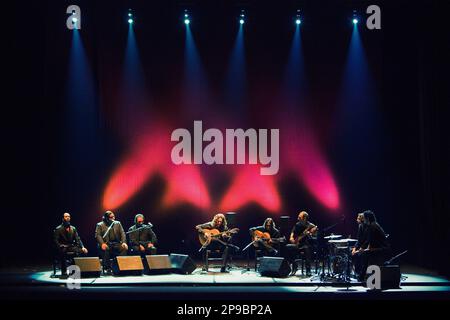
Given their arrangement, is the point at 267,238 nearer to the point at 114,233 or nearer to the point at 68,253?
the point at 114,233

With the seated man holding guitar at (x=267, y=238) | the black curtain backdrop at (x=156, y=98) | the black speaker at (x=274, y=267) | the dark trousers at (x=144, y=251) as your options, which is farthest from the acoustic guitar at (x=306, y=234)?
the dark trousers at (x=144, y=251)

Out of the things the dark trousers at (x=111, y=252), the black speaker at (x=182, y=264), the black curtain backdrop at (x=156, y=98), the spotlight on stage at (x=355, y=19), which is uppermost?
the spotlight on stage at (x=355, y=19)

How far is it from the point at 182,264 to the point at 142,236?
123 centimetres

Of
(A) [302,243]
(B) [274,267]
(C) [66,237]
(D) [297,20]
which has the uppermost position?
(D) [297,20]

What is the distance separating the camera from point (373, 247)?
11.6 m

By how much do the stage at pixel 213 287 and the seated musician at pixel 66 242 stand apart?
0.50 metres

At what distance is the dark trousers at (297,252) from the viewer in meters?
12.7

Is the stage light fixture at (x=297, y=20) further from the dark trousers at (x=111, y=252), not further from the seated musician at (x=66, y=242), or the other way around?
the seated musician at (x=66, y=242)

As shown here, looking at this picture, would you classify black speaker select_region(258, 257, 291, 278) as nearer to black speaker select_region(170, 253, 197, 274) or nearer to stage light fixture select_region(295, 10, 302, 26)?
black speaker select_region(170, 253, 197, 274)

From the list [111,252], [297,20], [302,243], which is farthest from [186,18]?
[302,243]

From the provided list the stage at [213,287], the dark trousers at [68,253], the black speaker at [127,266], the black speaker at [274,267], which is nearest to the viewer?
the stage at [213,287]

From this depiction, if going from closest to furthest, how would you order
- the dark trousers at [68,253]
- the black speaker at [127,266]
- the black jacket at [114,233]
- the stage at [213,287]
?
the stage at [213,287], the black speaker at [127,266], the dark trousers at [68,253], the black jacket at [114,233]

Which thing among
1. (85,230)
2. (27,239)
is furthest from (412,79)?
(27,239)
